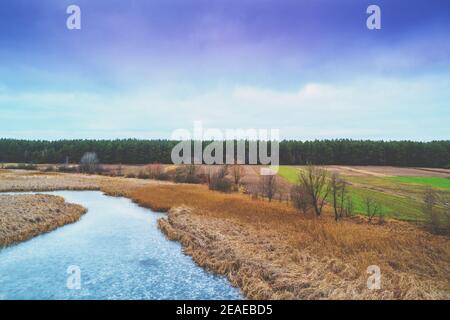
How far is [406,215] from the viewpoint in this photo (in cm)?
2595

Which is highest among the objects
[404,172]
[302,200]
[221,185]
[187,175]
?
[404,172]

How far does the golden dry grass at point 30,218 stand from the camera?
17344mm

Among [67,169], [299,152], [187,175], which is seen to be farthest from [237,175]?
[67,169]

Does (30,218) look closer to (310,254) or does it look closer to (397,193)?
(310,254)

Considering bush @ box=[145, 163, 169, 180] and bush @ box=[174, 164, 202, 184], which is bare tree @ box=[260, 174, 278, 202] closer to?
bush @ box=[174, 164, 202, 184]

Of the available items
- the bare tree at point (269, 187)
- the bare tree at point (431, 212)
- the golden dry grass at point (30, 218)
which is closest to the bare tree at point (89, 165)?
the golden dry grass at point (30, 218)

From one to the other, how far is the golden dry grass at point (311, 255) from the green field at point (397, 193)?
557 cm

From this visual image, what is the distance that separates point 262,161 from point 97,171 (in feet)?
158

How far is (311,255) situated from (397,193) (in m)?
30.4

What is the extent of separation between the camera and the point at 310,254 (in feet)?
46.3

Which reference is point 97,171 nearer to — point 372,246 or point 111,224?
point 111,224

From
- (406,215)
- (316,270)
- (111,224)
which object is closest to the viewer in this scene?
(316,270)
